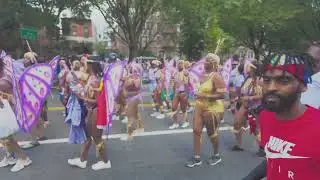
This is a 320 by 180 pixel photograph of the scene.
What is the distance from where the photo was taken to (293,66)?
81.1 inches

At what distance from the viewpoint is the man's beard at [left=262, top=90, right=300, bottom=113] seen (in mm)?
1987

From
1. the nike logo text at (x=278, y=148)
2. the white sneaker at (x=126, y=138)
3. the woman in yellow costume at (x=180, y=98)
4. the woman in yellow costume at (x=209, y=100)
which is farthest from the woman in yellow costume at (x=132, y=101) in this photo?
the nike logo text at (x=278, y=148)

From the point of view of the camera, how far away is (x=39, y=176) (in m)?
5.96

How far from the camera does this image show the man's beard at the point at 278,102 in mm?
1987

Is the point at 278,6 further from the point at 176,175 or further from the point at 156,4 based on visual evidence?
the point at 176,175

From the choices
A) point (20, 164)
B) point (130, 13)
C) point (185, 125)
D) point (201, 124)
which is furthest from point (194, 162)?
point (130, 13)

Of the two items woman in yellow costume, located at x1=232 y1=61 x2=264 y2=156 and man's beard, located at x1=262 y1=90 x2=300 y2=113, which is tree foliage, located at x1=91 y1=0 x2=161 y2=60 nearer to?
woman in yellow costume, located at x1=232 y1=61 x2=264 y2=156

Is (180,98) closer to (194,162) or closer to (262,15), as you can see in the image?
(194,162)

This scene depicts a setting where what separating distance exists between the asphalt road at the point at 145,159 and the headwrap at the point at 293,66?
3.96 meters

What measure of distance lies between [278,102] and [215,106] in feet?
14.2

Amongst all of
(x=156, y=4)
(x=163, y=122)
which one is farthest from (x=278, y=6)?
(x=163, y=122)

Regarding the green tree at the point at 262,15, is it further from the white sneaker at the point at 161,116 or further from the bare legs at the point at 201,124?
the bare legs at the point at 201,124

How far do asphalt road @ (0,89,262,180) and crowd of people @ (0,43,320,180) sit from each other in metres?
0.19

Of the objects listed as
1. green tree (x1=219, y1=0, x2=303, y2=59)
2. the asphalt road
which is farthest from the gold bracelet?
green tree (x1=219, y1=0, x2=303, y2=59)
